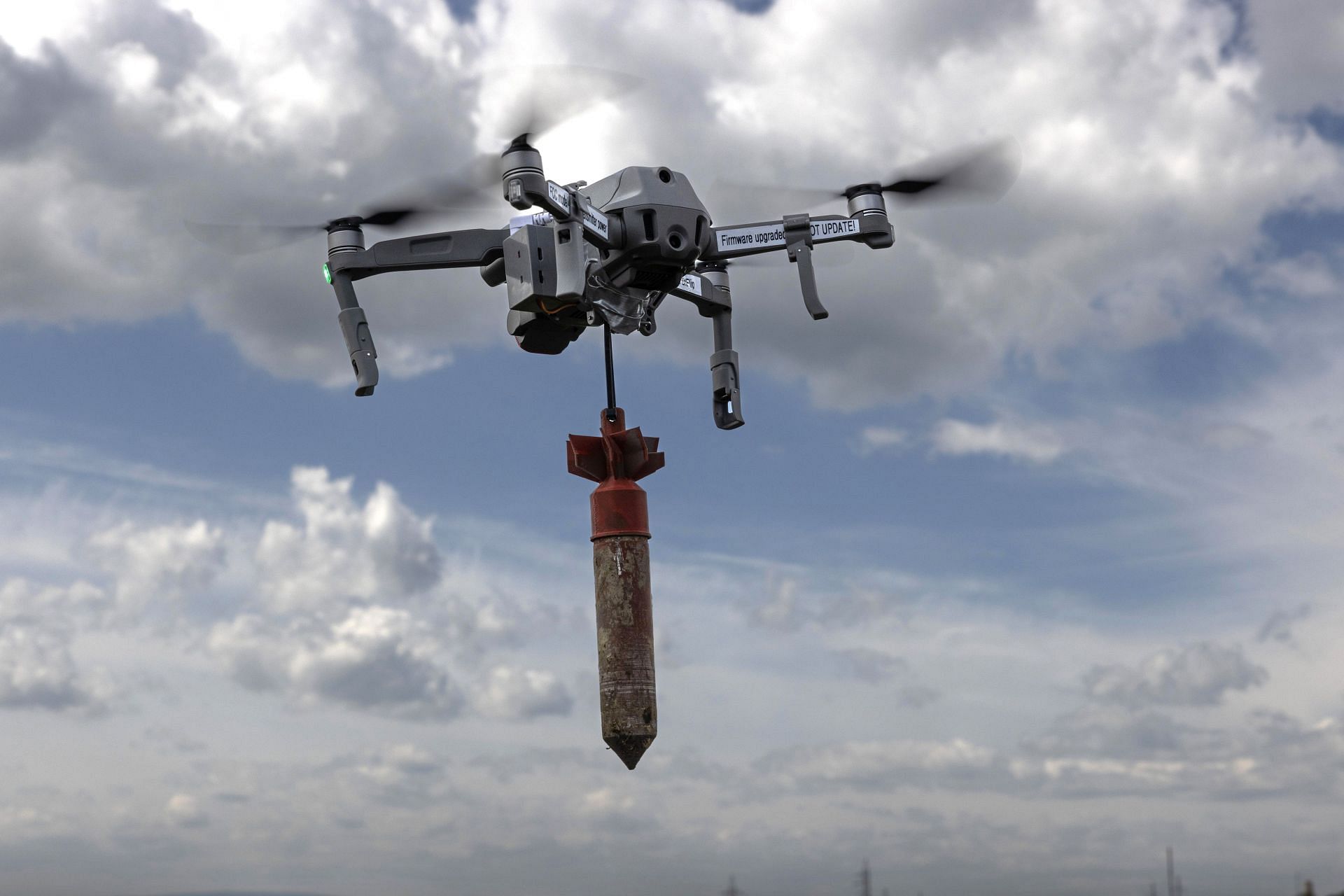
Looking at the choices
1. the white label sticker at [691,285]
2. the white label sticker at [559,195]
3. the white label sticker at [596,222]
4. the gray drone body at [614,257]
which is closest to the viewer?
the white label sticker at [559,195]

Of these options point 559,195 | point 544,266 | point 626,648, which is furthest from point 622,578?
point 559,195

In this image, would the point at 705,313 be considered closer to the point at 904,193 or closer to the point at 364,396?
the point at 904,193

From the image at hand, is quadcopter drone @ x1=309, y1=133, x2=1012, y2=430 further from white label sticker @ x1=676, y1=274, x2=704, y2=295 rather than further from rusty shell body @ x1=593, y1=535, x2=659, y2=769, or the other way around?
rusty shell body @ x1=593, y1=535, x2=659, y2=769

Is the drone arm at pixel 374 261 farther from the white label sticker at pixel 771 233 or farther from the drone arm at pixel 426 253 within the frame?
the white label sticker at pixel 771 233

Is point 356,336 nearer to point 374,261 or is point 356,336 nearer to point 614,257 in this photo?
point 374,261

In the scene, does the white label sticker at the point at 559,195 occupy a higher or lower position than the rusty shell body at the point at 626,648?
higher

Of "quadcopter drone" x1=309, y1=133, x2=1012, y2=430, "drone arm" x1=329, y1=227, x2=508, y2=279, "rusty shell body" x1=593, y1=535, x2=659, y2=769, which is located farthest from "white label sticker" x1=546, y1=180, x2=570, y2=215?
"rusty shell body" x1=593, y1=535, x2=659, y2=769

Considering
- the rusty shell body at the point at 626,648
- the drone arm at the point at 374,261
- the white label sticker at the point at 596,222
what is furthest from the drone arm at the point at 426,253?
the rusty shell body at the point at 626,648
